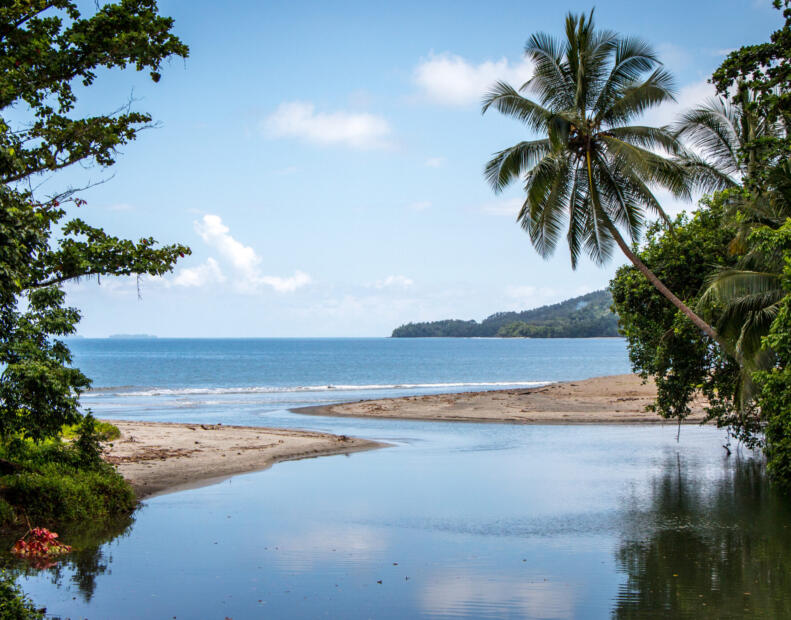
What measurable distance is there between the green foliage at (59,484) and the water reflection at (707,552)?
953 cm

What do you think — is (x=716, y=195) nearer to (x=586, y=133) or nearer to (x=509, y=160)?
(x=586, y=133)

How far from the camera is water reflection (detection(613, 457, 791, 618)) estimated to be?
9.30m

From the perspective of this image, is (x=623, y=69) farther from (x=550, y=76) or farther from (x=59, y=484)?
(x=59, y=484)

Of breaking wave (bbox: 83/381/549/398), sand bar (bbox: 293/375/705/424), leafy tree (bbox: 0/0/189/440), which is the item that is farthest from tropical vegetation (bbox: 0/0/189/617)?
breaking wave (bbox: 83/381/549/398)

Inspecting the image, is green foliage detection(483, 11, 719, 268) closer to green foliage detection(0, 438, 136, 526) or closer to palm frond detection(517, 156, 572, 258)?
palm frond detection(517, 156, 572, 258)

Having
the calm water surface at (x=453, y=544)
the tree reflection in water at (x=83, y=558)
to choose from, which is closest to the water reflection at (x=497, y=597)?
the calm water surface at (x=453, y=544)

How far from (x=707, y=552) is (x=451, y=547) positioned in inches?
162

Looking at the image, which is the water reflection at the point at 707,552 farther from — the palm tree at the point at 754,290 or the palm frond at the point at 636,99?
the palm frond at the point at 636,99

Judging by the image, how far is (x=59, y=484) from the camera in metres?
13.3

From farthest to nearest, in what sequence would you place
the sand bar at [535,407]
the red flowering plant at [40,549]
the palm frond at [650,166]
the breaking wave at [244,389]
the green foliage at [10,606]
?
the breaking wave at [244,389] < the sand bar at [535,407] < the palm frond at [650,166] < the red flowering plant at [40,549] < the green foliage at [10,606]

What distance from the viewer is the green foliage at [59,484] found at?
13.1 metres

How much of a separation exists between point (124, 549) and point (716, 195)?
15.5 meters

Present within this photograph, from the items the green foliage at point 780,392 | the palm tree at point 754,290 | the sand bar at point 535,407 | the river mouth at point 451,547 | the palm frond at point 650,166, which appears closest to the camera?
the river mouth at point 451,547

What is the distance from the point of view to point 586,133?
18391 mm
